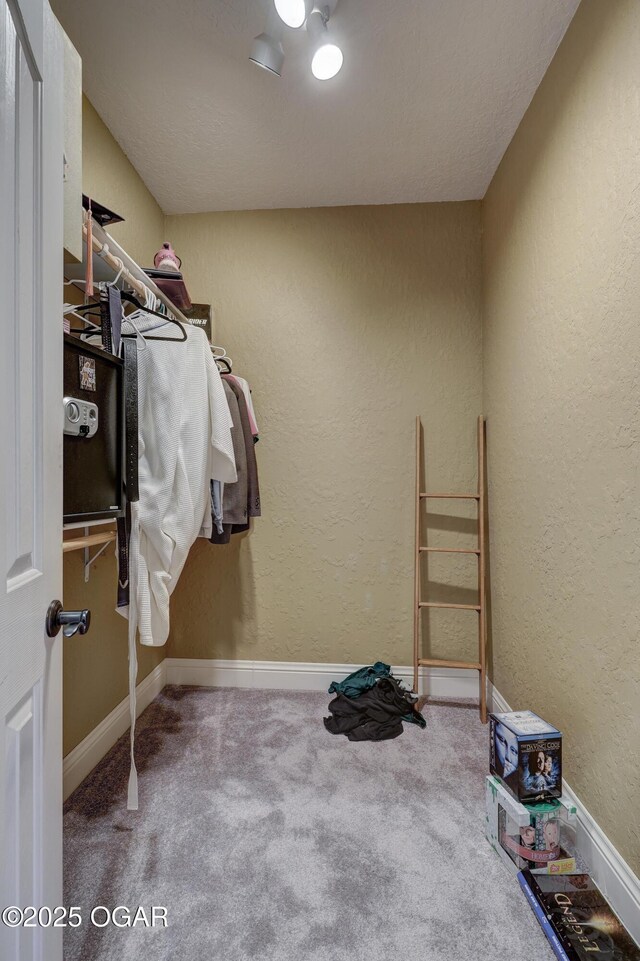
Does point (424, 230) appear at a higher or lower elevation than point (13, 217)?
higher

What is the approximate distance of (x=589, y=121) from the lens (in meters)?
1.41

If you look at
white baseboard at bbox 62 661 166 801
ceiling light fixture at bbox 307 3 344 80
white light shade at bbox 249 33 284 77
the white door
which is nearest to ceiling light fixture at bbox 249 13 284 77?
white light shade at bbox 249 33 284 77

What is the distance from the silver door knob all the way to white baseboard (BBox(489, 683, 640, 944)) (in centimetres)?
151

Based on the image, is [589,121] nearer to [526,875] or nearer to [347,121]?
[347,121]

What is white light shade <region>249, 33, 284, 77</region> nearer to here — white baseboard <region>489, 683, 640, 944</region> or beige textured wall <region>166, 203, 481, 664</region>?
beige textured wall <region>166, 203, 481, 664</region>

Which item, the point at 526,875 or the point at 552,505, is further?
the point at 552,505


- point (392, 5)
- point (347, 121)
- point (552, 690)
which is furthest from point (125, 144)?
point (552, 690)

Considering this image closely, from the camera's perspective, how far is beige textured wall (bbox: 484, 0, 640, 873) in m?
1.22

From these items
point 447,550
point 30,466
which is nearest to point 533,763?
point 447,550

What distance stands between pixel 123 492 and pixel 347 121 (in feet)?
6.17

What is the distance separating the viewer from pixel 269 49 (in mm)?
1533

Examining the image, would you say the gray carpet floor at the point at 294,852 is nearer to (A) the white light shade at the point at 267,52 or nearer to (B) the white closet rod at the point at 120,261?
(B) the white closet rod at the point at 120,261

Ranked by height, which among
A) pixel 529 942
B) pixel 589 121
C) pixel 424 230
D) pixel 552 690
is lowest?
pixel 529 942

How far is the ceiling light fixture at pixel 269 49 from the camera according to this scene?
1511mm
